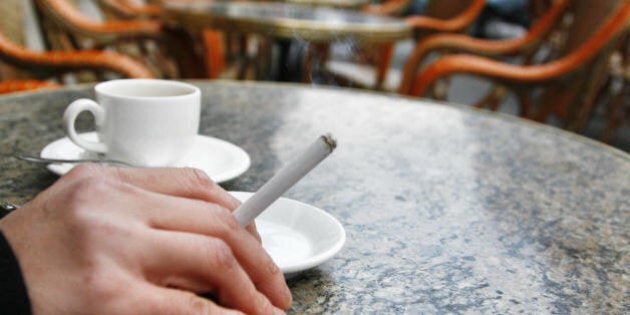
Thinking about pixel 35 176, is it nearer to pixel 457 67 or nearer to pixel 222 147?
pixel 222 147

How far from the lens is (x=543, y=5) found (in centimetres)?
450

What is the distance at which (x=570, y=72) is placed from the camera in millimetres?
1785

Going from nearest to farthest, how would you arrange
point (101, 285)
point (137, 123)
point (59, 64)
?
1. point (101, 285)
2. point (137, 123)
3. point (59, 64)

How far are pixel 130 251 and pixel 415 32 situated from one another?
3073mm

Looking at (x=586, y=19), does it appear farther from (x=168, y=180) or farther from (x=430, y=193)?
(x=168, y=180)

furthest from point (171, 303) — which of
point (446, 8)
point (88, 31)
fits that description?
point (446, 8)

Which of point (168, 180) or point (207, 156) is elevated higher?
point (168, 180)

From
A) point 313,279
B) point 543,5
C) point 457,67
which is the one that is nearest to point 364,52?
point 457,67

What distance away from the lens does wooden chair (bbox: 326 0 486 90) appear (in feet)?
8.97

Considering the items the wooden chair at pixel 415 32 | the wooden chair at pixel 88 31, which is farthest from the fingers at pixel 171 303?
the wooden chair at pixel 415 32

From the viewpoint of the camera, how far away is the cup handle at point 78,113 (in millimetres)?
637

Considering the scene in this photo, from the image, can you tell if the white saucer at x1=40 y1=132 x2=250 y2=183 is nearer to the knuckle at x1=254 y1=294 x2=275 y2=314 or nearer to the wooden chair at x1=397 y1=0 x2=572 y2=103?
the knuckle at x1=254 y1=294 x2=275 y2=314

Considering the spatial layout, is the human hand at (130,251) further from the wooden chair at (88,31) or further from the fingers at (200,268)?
the wooden chair at (88,31)

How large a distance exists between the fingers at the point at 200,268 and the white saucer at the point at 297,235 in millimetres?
74
